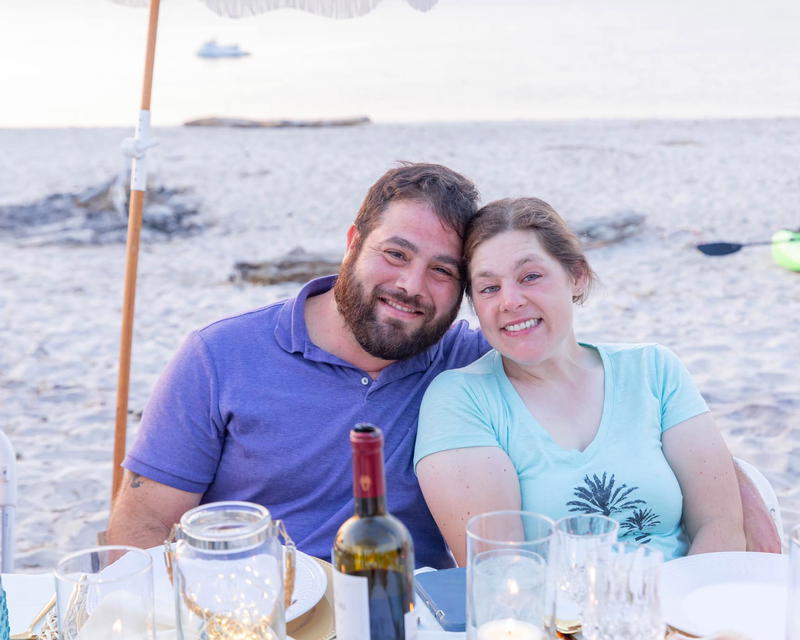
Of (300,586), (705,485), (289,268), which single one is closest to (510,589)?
(300,586)

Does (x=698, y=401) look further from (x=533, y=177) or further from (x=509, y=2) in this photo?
(x=509, y=2)

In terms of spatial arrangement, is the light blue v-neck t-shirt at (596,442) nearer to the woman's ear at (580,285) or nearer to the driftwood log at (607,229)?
the woman's ear at (580,285)

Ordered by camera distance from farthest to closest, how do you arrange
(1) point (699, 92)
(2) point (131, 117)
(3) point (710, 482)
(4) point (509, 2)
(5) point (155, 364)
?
(4) point (509, 2) → (1) point (699, 92) → (2) point (131, 117) → (5) point (155, 364) → (3) point (710, 482)

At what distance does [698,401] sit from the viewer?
7.77 feet

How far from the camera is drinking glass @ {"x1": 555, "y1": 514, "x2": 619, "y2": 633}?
1346 mm

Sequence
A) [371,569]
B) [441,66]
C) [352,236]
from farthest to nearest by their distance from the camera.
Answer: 1. [441,66]
2. [352,236]
3. [371,569]

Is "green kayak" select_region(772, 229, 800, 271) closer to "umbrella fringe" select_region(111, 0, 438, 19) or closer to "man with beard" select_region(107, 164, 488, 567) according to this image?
"umbrella fringe" select_region(111, 0, 438, 19)

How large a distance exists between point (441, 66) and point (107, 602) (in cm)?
3877

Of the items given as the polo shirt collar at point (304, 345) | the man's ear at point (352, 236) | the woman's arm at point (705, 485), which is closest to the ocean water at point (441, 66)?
the man's ear at point (352, 236)

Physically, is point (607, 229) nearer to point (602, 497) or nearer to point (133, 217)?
point (133, 217)

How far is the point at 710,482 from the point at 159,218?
11215mm

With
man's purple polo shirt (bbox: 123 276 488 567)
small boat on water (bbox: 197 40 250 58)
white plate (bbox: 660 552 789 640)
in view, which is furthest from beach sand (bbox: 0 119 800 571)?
small boat on water (bbox: 197 40 250 58)

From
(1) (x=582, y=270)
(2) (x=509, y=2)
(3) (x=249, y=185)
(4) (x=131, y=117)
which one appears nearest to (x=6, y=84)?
(4) (x=131, y=117)

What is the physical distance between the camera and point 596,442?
222 centimetres
